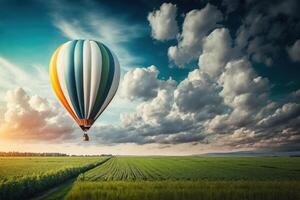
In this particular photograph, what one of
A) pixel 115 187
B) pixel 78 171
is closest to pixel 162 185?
pixel 115 187

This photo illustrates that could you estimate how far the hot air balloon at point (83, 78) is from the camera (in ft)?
78.1

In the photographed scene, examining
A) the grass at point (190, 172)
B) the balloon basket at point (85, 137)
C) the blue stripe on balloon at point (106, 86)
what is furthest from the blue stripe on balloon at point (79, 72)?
the grass at point (190, 172)

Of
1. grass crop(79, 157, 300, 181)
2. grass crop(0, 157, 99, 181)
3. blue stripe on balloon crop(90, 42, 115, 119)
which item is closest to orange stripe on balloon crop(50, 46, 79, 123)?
blue stripe on balloon crop(90, 42, 115, 119)

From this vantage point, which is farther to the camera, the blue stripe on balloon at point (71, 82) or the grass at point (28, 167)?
the grass at point (28, 167)

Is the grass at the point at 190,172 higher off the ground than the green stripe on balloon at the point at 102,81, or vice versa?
the green stripe on balloon at the point at 102,81

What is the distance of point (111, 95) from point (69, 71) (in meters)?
3.38

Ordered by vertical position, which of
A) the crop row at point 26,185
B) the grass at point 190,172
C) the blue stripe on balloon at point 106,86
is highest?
the blue stripe on balloon at point 106,86

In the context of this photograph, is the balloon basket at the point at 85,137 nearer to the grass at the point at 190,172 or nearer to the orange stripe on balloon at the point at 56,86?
the orange stripe on balloon at the point at 56,86

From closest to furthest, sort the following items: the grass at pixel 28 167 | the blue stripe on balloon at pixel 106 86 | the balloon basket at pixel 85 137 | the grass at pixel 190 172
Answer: the balloon basket at pixel 85 137 < the blue stripe on balloon at pixel 106 86 < the grass at pixel 190 172 < the grass at pixel 28 167

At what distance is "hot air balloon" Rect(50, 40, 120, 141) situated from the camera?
2380 cm

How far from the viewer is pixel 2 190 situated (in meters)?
23.6

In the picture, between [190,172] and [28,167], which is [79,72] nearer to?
[190,172]

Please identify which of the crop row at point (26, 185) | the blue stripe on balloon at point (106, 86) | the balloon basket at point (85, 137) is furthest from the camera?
the crop row at point (26, 185)

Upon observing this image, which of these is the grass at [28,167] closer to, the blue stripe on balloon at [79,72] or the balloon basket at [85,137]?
the balloon basket at [85,137]
